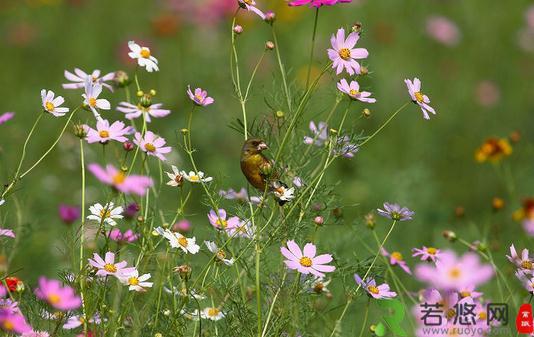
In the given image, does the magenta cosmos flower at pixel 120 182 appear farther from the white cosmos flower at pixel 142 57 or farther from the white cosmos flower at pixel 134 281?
the white cosmos flower at pixel 142 57

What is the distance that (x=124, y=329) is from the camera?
1.33 m

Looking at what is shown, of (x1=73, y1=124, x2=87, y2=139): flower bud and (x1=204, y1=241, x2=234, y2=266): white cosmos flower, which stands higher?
(x1=73, y1=124, x2=87, y2=139): flower bud

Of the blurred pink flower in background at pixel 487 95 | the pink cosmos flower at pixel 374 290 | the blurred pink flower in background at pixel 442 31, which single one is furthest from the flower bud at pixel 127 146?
Result: the blurred pink flower in background at pixel 442 31

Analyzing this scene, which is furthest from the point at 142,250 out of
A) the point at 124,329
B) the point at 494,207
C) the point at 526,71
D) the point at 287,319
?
the point at 526,71

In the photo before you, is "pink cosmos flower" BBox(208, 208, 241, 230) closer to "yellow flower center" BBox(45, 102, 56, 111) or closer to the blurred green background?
"yellow flower center" BBox(45, 102, 56, 111)

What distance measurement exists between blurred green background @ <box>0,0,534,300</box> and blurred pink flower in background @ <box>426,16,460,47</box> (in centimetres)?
5

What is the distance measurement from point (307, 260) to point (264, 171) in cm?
16

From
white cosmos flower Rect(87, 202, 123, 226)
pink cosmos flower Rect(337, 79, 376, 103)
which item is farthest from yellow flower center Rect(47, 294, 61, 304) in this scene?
pink cosmos flower Rect(337, 79, 376, 103)

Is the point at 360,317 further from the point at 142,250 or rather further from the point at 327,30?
the point at 327,30

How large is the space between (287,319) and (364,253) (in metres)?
1.17

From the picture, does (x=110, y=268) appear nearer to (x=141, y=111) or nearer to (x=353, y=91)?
(x=141, y=111)

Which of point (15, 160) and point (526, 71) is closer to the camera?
point (15, 160)

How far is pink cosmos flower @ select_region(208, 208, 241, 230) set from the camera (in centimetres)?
136

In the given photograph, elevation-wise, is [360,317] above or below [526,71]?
below
